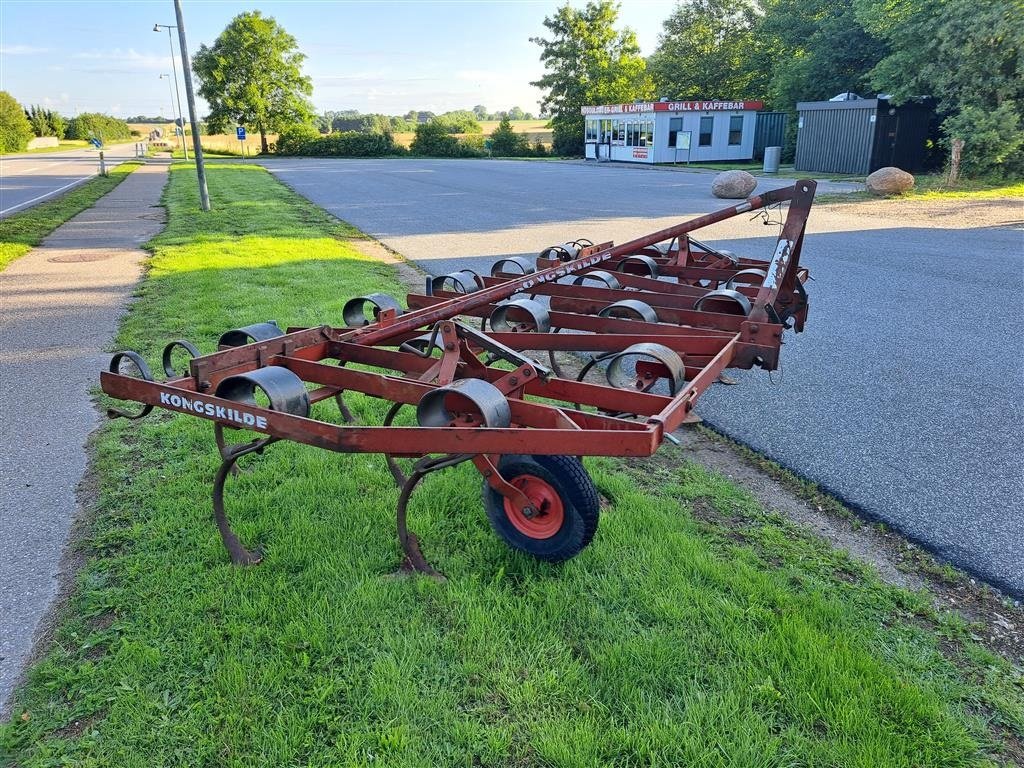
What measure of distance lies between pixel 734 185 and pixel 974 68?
8891mm

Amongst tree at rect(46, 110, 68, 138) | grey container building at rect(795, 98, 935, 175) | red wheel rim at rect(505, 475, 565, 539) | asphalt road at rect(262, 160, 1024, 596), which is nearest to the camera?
red wheel rim at rect(505, 475, 565, 539)

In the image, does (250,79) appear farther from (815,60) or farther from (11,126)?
(815,60)

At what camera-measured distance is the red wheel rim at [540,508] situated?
2.91 metres

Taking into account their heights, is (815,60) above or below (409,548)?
above

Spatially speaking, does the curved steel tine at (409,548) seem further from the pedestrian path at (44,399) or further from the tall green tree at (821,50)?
the tall green tree at (821,50)

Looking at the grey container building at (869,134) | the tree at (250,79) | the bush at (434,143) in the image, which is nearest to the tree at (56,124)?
the tree at (250,79)

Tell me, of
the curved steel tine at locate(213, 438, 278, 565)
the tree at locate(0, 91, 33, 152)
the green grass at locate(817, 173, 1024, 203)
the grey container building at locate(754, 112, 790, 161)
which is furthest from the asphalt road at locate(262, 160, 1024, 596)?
the tree at locate(0, 91, 33, 152)

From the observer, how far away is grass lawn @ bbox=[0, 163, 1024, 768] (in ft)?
7.11

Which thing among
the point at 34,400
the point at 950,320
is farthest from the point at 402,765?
the point at 950,320

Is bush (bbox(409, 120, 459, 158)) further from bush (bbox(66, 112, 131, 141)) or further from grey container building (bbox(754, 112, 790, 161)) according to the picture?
bush (bbox(66, 112, 131, 141))

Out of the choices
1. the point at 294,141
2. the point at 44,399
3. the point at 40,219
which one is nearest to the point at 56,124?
the point at 294,141

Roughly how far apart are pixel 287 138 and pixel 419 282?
178 ft

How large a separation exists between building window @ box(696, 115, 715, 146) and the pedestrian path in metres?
28.9

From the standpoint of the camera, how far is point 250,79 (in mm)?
59719
